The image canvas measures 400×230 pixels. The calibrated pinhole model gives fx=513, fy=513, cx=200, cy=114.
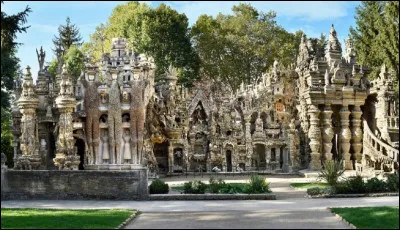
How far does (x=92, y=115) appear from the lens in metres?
26.6

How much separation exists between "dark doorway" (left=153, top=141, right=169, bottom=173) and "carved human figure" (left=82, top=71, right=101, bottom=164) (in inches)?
Result: 339

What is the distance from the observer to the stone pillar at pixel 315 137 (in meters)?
31.8

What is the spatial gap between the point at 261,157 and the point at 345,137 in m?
6.91

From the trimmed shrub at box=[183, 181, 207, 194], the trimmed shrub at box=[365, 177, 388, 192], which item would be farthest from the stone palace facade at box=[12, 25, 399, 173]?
the trimmed shrub at box=[183, 181, 207, 194]

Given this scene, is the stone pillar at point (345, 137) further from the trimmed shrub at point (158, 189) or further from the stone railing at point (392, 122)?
the trimmed shrub at point (158, 189)

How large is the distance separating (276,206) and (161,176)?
15.8 m

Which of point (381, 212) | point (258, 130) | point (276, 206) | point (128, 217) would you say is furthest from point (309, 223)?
point (258, 130)

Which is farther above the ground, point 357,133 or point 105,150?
point 357,133

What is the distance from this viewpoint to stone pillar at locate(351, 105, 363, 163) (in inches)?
1256

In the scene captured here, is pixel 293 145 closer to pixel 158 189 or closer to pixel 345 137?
pixel 345 137

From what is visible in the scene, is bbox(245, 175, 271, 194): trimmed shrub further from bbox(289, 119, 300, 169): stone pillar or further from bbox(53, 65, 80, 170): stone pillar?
bbox(289, 119, 300, 169): stone pillar

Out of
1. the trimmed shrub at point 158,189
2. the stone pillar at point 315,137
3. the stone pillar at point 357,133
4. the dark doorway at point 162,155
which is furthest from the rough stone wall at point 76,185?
the stone pillar at point 357,133

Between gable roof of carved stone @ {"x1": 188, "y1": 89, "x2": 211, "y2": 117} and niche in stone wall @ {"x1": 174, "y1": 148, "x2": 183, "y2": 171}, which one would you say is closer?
niche in stone wall @ {"x1": 174, "y1": 148, "x2": 183, "y2": 171}

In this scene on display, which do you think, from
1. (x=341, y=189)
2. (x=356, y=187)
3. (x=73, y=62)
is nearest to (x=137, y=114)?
(x=341, y=189)
